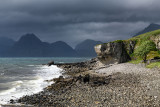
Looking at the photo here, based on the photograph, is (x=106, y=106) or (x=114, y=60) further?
(x=114, y=60)

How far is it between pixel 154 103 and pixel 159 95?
101 inches

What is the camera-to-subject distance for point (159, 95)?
57.8 feet

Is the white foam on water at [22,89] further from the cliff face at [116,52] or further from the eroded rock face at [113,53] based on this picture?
the cliff face at [116,52]

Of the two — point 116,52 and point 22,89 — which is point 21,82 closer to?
point 22,89

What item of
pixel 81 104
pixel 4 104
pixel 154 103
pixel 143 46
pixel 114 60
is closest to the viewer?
pixel 154 103

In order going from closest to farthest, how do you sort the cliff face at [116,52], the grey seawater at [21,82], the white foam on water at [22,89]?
the white foam on water at [22,89] < the grey seawater at [21,82] < the cliff face at [116,52]

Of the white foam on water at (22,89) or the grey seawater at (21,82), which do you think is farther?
the grey seawater at (21,82)

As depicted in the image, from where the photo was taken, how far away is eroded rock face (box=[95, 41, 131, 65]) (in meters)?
74.6

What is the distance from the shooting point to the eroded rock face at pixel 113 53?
7456 cm

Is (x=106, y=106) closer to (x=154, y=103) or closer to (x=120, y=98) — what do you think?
(x=120, y=98)

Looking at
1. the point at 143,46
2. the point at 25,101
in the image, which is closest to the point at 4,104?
the point at 25,101

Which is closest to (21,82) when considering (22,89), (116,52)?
(22,89)

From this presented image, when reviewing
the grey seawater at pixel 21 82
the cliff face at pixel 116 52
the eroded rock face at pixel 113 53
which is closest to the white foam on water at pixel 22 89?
the grey seawater at pixel 21 82

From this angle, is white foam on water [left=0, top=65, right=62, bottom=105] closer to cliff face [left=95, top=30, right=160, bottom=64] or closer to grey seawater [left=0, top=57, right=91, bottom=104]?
grey seawater [left=0, top=57, right=91, bottom=104]
